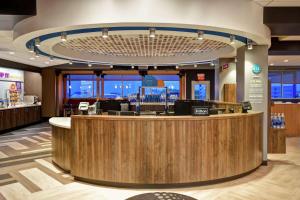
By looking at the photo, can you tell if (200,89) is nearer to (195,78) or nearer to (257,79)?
(195,78)

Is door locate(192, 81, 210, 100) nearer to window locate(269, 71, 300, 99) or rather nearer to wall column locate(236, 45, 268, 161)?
window locate(269, 71, 300, 99)

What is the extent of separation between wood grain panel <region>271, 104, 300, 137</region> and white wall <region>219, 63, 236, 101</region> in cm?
209

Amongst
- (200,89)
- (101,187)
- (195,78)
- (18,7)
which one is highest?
(18,7)

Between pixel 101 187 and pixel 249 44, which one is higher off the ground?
pixel 249 44

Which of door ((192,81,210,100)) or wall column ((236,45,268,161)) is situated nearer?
wall column ((236,45,268,161))

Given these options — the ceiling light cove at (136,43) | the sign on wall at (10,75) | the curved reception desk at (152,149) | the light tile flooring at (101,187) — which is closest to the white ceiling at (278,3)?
the ceiling light cove at (136,43)

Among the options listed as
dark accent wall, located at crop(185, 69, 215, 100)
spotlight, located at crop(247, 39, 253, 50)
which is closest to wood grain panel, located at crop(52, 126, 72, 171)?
spotlight, located at crop(247, 39, 253, 50)

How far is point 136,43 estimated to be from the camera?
22.6 ft

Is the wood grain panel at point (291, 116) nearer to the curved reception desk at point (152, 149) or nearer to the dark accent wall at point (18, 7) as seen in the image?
the curved reception desk at point (152, 149)

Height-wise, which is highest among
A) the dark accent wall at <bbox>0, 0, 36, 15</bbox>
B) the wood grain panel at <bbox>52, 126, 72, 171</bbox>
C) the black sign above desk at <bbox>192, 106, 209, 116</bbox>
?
the dark accent wall at <bbox>0, 0, 36, 15</bbox>

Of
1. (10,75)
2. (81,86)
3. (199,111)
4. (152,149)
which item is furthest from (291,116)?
(10,75)

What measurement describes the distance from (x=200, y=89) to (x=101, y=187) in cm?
1081

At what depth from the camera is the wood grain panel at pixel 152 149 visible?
4.15 metres

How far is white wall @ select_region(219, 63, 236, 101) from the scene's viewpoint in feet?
28.8
